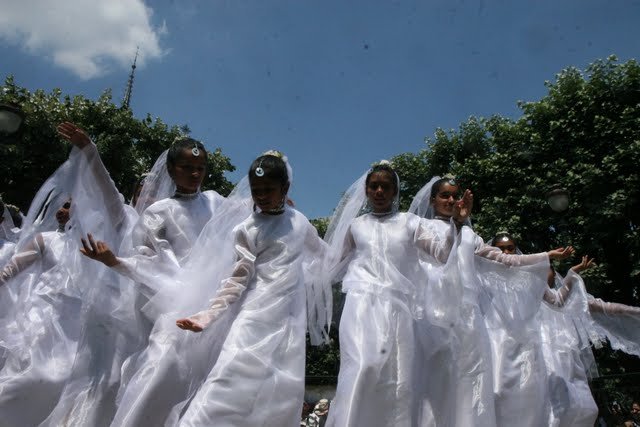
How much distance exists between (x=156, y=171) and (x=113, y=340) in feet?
5.01

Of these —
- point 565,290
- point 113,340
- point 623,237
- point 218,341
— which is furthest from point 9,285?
point 623,237

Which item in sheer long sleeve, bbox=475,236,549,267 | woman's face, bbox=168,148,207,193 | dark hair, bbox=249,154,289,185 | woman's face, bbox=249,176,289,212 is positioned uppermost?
woman's face, bbox=168,148,207,193

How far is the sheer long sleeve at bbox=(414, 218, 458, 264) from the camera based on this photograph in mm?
4336

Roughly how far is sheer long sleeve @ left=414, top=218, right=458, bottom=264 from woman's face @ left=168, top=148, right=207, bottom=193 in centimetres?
186

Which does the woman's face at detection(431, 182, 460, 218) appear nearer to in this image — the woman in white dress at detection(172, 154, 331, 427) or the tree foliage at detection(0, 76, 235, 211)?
the woman in white dress at detection(172, 154, 331, 427)

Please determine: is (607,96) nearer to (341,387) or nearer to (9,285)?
(341,387)

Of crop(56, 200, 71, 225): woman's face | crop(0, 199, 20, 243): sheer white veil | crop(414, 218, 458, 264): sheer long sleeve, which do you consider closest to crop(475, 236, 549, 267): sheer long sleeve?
crop(414, 218, 458, 264): sheer long sleeve

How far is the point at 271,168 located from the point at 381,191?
1.14m

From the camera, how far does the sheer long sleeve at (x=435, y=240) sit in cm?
434

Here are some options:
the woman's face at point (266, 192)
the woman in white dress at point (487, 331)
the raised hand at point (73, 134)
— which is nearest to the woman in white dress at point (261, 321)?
the woman's face at point (266, 192)

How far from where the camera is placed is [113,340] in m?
4.42

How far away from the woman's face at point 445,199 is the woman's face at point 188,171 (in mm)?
2258

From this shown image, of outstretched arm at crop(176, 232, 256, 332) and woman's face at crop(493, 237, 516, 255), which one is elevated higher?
woman's face at crop(493, 237, 516, 255)

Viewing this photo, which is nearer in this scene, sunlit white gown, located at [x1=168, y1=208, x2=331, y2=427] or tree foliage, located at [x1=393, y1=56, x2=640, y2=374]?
sunlit white gown, located at [x1=168, y1=208, x2=331, y2=427]
